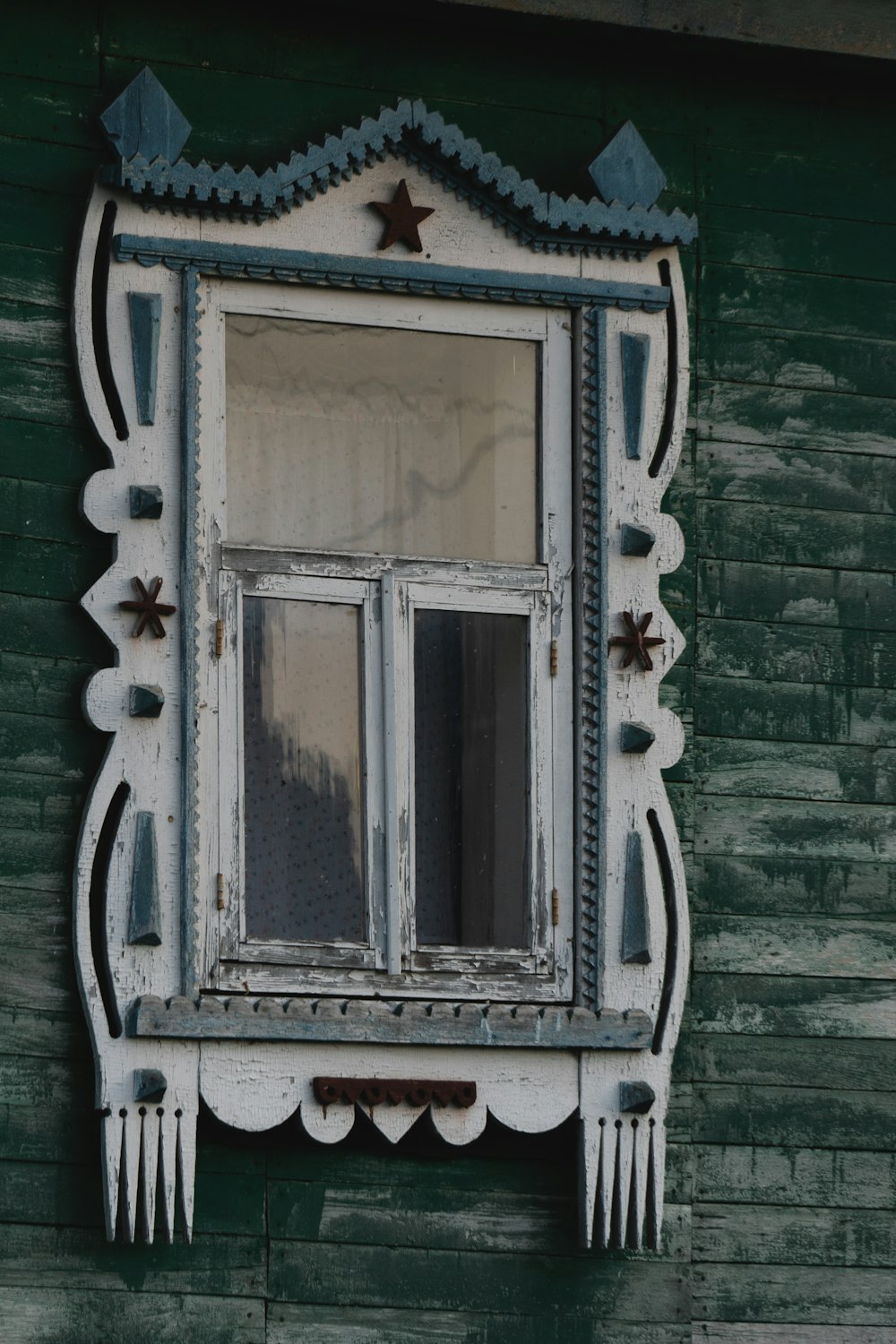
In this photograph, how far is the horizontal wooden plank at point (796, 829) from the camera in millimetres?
6570

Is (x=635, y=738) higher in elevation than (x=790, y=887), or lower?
higher

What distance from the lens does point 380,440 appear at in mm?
6492

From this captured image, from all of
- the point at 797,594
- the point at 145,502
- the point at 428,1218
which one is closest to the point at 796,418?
Answer: the point at 797,594

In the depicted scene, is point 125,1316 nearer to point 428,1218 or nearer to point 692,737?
point 428,1218

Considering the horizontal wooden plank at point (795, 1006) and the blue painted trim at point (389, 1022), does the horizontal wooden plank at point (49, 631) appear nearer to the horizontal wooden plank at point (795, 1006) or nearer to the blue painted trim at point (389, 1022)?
the blue painted trim at point (389, 1022)

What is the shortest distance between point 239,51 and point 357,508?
Answer: 3.66 ft

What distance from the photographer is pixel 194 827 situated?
6141mm

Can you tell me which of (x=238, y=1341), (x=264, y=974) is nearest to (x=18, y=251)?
(x=264, y=974)

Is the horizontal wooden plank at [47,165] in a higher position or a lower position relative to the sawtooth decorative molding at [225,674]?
higher

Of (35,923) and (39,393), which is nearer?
(35,923)

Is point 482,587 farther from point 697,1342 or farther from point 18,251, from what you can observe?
point 697,1342

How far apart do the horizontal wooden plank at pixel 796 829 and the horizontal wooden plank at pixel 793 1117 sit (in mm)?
554

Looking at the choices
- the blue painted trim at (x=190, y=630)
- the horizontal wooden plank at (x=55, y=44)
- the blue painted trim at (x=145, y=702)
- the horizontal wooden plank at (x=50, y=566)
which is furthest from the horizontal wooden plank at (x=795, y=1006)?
the horizontal wooden plank at (x=55, y=44)

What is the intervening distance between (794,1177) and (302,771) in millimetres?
1477
